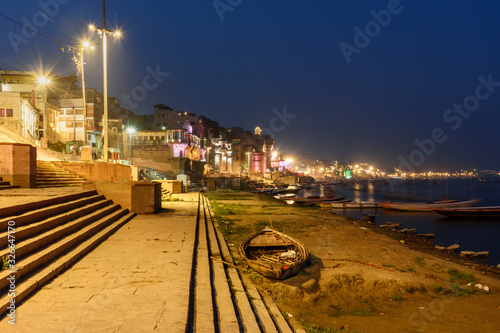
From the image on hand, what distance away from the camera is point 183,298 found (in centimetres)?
514

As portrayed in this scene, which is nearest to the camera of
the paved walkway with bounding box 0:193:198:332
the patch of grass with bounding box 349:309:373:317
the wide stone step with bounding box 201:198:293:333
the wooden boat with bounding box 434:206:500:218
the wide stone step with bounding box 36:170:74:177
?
the paved walkway with bounding box 0:193:198:332

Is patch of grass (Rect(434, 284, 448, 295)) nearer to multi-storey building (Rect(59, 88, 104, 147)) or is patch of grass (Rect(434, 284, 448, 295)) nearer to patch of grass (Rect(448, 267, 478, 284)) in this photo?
patch of grass (Rect(448, 267, 478, 284))

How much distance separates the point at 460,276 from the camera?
10.4 metres

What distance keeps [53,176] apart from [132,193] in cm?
599

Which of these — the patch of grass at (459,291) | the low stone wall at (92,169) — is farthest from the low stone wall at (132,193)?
the patch of grass at (459,291)

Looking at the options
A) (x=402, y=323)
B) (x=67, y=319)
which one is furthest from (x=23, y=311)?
(x=402, y=323)

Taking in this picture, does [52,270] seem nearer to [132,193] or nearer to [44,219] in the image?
[44,219]

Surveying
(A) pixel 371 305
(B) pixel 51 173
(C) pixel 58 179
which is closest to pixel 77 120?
(B) pixel 51 173

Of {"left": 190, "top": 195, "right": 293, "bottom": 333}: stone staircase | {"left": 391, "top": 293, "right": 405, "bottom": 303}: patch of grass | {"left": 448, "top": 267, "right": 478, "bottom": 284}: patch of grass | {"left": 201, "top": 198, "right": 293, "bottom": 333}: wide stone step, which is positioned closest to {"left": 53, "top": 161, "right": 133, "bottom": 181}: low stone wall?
{"left": 190, "top": 195, "right": 293, "bottom": 333}: stone staircase

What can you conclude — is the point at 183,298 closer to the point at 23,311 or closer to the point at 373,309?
the point at 23,311

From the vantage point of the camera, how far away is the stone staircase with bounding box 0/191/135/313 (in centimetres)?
503

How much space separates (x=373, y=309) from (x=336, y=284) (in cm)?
115

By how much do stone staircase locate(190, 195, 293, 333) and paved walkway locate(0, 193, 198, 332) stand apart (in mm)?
242

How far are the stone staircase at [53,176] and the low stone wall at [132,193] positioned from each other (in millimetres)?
4175
